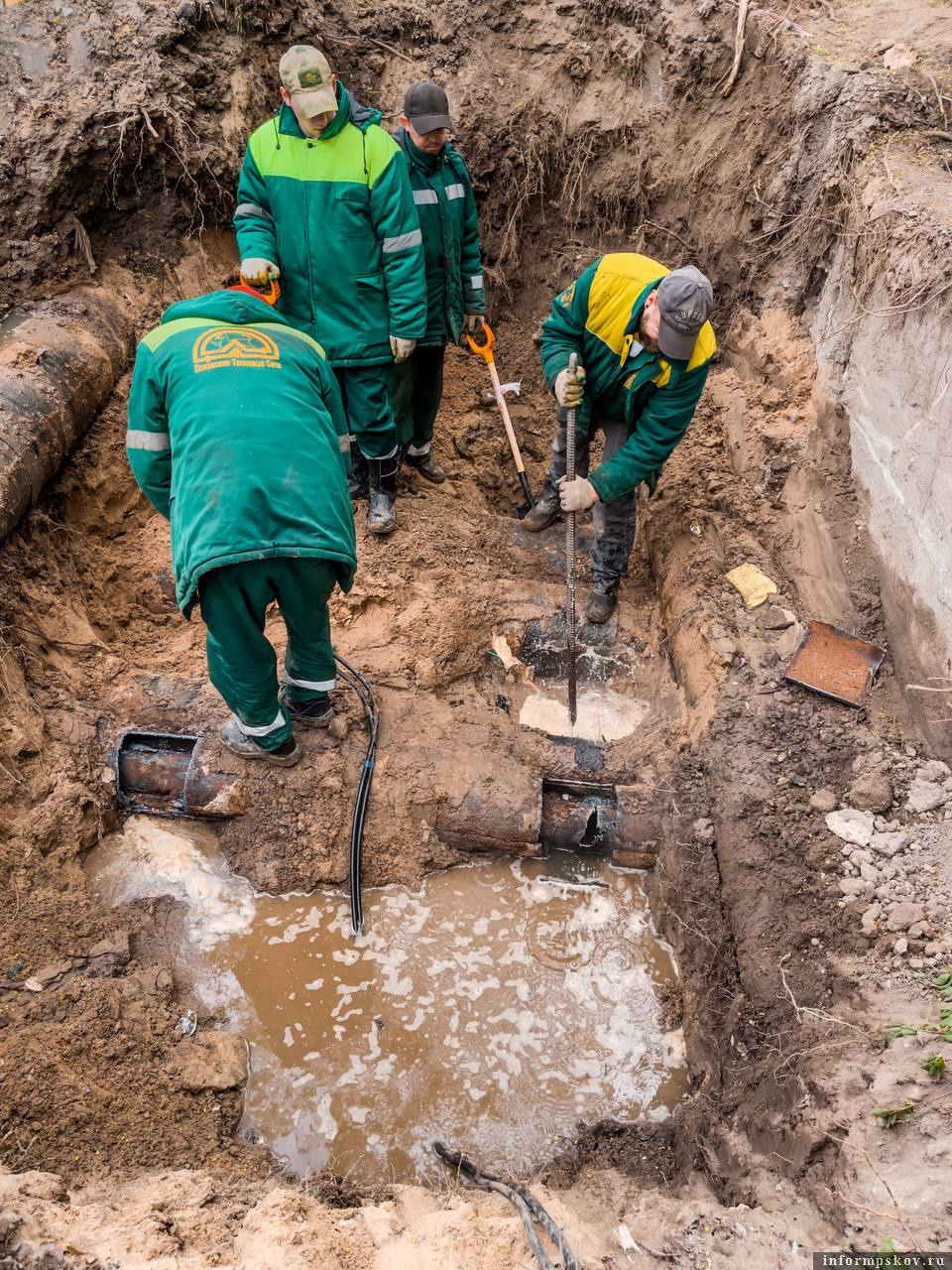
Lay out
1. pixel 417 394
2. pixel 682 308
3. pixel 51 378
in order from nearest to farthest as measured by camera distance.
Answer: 1. pixel 682 308
2. pixel 51 378
3. pixel 417 394

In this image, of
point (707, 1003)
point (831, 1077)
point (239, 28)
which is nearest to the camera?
point (831, 1077)

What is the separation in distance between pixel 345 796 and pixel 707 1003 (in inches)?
64.0

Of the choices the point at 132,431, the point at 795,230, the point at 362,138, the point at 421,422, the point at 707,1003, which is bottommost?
the point at 707,1003

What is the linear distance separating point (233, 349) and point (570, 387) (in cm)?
149

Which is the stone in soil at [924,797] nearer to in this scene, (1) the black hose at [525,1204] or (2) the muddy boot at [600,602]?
(2) the muddy boot at [600,602]

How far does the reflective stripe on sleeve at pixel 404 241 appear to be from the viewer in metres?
3.68

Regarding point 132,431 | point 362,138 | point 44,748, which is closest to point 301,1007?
point 44,748

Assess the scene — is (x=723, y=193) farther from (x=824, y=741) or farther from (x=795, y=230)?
(x=824, y=741)

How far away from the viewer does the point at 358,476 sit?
4598 mm

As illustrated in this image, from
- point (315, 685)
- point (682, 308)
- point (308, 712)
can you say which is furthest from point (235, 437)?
point (682, 308)

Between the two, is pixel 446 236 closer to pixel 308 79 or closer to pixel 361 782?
pixel 308 79

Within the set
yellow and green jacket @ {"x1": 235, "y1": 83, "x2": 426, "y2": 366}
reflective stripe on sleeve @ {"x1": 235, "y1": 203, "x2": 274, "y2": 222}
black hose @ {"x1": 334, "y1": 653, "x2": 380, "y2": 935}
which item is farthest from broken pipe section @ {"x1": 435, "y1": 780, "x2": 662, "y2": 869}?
reflective stripe on sleeve @ {"x1": 235, "y1": 203, "x2": 274, "y2": 222}

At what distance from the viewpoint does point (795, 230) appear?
422 cm

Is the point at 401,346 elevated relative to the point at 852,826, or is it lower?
elevated
